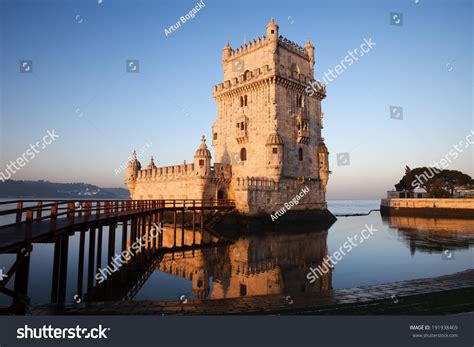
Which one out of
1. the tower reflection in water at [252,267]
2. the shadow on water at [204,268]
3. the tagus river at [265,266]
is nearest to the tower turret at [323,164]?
the shadow on water at [204,268]

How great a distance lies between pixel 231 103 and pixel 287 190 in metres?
12.0

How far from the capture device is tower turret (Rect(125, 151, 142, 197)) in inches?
1683

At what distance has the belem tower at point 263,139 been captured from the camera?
3148cm

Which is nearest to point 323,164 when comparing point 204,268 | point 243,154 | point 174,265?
point 243,154

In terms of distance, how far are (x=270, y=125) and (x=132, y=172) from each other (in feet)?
70.1

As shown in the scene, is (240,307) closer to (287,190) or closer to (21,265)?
(21,265)

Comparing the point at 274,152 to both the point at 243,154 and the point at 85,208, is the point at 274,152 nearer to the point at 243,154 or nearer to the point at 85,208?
the point at 243,154

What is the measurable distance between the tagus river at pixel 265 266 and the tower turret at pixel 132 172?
55.5 ft

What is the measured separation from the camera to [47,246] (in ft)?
80.3

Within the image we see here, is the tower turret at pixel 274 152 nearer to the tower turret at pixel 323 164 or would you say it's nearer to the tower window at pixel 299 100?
the tower window at pixel 299 100

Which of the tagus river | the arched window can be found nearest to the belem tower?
the arched window

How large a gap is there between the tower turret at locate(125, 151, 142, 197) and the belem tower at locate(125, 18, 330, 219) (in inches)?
194

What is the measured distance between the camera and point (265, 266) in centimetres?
1705
